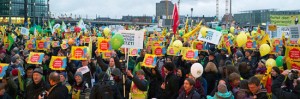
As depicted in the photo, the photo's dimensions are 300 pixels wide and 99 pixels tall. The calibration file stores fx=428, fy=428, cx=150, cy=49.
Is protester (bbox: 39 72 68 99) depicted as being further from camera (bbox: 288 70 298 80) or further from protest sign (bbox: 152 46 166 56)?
protest sign (bbox: 152 46 166 56)

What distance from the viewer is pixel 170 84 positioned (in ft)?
27.5

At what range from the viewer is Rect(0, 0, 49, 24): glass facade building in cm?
9012

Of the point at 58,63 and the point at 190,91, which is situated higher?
the point at 58,63

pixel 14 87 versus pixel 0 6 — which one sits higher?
pixel 0 6

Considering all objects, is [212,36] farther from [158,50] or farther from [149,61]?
[149,61]

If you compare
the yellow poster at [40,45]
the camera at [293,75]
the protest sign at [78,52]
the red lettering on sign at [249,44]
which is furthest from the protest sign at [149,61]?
the yellow poster at [40,45]

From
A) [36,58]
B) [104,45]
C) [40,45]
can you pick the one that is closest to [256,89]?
[36,58]

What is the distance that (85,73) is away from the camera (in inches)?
363

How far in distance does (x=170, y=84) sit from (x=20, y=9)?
90.8 metres

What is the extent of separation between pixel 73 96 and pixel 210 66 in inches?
116

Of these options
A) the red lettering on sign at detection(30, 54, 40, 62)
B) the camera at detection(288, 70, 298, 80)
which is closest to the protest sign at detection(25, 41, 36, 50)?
the red lettering on sign at detection(30, 54, 40, 62)

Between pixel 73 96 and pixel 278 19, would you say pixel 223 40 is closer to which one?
pixel 278 19

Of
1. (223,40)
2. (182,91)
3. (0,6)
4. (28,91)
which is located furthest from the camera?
(0,6)

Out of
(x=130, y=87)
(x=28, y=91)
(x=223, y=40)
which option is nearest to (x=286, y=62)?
(x=130, y=87)
